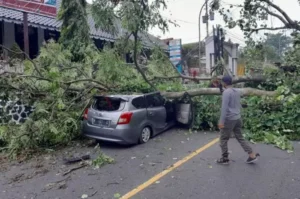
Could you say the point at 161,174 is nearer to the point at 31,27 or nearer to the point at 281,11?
the point at 281,11

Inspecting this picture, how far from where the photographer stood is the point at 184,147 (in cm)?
799

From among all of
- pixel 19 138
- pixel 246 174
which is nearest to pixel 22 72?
pixel 19 138

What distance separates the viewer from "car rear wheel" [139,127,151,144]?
27.5ft

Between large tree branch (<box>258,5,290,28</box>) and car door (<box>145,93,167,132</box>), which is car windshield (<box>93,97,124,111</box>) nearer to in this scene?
car door (<box>145,93,167,132</box>)

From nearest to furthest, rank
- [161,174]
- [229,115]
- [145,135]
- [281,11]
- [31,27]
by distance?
[161,174] < [229,115] < [145,135] < [281,11] < [31,27]

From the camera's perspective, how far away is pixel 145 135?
8555 millimetres

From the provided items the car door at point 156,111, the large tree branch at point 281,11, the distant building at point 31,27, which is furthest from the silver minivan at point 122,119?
the large tree branch at point 281,11

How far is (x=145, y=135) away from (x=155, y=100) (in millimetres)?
1205

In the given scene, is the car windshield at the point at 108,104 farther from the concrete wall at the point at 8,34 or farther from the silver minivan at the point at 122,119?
the concrete wall at the point at 8,34

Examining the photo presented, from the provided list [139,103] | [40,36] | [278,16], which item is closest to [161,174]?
[139,103]

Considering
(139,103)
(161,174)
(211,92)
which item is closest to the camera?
(161,174)

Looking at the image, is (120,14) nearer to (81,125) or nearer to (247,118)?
(81,125)

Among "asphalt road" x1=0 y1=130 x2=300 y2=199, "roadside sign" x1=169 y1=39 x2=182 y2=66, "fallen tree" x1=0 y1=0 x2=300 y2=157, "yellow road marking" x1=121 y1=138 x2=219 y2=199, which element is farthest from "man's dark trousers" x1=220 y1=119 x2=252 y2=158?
"roadside sign" x1=169 y1=39 x2=182 y2=66

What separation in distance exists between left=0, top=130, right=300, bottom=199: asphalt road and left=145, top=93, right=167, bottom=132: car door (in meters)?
1.08
